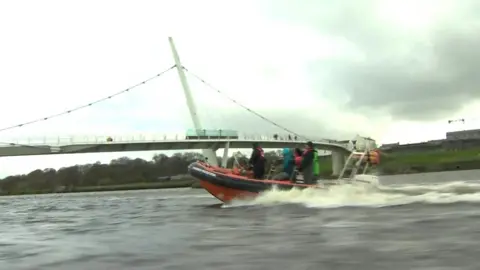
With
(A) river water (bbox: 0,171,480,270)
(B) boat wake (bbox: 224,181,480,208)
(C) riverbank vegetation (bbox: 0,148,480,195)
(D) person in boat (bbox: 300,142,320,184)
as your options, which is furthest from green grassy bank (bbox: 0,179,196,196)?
(A) river water (bbox: 0,171,480,270)

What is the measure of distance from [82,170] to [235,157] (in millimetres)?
59561

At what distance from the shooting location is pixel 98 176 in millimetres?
73500

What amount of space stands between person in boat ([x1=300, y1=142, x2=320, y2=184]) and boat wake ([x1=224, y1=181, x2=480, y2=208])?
2.25ft

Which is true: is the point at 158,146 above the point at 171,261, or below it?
above

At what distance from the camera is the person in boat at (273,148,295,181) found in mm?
18844

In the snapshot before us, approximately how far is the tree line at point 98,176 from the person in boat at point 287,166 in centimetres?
4748

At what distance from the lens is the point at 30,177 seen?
76.6 m

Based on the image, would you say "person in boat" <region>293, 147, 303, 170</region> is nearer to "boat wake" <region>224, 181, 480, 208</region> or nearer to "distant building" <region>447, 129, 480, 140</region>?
"boat wake" <region>224, 181, 480, 208</region>

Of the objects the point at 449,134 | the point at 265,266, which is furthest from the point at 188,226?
the point at 449,134

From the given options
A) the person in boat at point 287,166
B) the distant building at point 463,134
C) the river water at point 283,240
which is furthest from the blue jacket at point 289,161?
the distant building at point 463,134

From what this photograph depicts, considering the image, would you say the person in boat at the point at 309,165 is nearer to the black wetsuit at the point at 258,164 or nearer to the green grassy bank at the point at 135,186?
the black wetsuit at the point at 258,164

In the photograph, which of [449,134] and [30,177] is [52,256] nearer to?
[30,177]

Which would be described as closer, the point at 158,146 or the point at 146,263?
the point at 146,263

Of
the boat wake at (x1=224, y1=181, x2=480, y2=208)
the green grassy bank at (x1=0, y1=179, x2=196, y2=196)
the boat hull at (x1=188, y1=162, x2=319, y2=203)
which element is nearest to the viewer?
the boat wake at (x1=224, y1=181, x2=480, y2=208)
